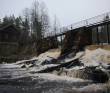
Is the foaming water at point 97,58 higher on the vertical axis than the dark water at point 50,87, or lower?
higher

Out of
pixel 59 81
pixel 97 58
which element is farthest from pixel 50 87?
pixel 97 58

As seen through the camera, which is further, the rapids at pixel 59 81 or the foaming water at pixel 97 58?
the foaming water at pixel 97 58

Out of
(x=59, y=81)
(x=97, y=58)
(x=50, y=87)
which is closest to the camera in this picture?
(x=50, y=87)

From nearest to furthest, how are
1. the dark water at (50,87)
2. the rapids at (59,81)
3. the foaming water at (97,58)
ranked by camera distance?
the dark water at (50,87) < the rapids at (59,81) < the foaming water at (97,58)

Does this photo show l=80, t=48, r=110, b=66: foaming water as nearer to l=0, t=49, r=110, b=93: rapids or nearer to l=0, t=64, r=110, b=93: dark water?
l=0, t=49, r=110, b=93: rapids

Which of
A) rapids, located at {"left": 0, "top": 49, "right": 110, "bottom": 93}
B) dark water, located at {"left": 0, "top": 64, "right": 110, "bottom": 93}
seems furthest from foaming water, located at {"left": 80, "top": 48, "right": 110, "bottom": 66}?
dark water, located at {"left": 0, "top": 64, "right": 110, "bottom": 93}

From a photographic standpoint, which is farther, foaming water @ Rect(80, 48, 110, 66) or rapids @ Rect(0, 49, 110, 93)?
Result: foaming water @ Rect(80, 48, 110, 66)

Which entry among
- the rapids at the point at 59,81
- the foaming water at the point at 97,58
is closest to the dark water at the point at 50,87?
the rapids at the point at 59,81

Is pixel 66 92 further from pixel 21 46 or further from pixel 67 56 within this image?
pixel 21 46

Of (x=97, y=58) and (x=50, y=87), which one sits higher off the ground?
(x=97, y=58)

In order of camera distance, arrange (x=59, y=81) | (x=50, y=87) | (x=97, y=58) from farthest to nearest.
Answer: (x=97, y=58) → (x=59, y=81) → (x=50, y=87)

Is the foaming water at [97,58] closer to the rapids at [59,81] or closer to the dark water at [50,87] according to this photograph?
the rapids at [59,81]

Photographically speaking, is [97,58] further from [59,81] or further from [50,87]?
[50,87]

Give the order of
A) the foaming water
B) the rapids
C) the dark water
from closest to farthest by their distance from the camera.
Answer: the dark water → the rapids → the foaming water
